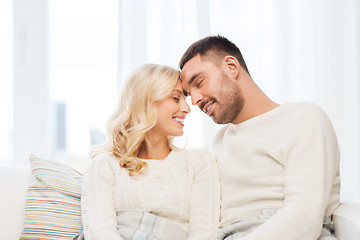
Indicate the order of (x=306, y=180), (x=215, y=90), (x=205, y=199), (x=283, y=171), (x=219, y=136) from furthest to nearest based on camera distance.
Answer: (x=219, y=136) → (x=215, y=90) → (x=205, y=199) → (x=283, y=171) → (x=306, y=180)

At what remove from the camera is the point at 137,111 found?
160cm

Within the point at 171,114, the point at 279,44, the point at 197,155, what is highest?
the point at 279,44

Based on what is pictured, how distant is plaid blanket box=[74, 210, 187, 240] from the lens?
1.35 m

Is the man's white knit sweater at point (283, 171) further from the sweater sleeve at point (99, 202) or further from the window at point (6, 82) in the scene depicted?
the window at point (6, 82)

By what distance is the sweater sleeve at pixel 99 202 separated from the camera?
131 cm

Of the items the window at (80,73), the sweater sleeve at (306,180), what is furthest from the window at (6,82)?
the sweater sleeve at (306,180)

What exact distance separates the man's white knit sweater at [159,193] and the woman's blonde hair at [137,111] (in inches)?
3.4

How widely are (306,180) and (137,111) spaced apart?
73 cm

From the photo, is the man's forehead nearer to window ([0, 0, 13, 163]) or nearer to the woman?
the woman

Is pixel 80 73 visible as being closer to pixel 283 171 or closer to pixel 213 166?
pixel 213 166

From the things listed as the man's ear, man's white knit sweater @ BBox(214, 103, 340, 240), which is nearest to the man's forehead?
A: the man's ear

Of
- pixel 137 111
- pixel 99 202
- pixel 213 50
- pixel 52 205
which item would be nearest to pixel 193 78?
pixel 213 50

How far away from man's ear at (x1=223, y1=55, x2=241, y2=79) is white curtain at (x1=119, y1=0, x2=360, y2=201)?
613mm

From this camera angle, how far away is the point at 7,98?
7.95 ft
